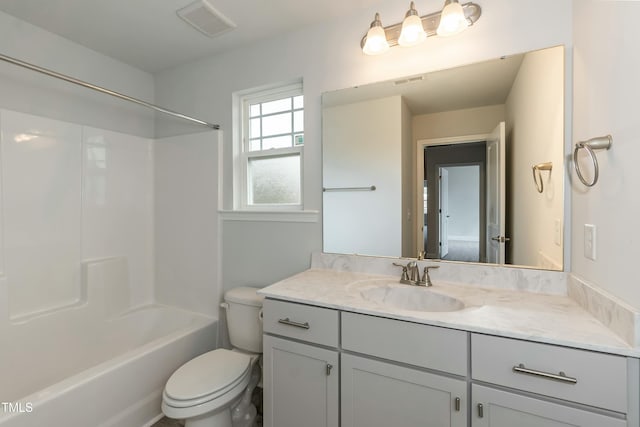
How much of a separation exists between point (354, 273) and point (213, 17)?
5.73ft

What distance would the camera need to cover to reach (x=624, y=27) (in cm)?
87

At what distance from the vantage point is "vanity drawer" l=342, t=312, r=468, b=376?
98 cm

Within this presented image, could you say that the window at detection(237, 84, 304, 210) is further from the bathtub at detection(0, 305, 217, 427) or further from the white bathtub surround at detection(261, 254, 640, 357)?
the bathtub at detection(0, 305, 217, 427)

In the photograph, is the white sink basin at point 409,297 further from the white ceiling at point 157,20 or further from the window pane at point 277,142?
the white ceiling at point 157,20

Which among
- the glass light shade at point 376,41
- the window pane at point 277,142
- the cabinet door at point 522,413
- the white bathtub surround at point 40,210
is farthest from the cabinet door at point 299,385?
the white bathtub surround at point 40,210

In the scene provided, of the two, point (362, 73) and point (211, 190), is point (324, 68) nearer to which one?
point (362, 73)

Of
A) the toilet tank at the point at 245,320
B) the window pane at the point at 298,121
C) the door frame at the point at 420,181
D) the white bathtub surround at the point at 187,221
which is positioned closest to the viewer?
the door frame at the point at 420,181

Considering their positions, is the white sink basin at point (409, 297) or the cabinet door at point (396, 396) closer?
the cabinet door at point (396, 396)

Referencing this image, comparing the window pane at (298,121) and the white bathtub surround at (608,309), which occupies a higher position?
the window pane at (298,121)

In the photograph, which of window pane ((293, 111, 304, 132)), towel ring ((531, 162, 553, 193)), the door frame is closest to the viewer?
towel ring ((531, 162, 553, 193))

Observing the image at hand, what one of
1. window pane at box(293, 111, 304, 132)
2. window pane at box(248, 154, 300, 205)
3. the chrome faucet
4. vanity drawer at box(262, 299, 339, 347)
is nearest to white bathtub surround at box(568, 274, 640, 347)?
the chrome faucet

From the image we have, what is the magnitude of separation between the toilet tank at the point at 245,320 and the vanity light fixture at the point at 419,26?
1.59 m

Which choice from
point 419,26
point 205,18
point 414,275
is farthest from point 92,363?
point 419,26

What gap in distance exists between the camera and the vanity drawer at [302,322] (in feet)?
3.92
